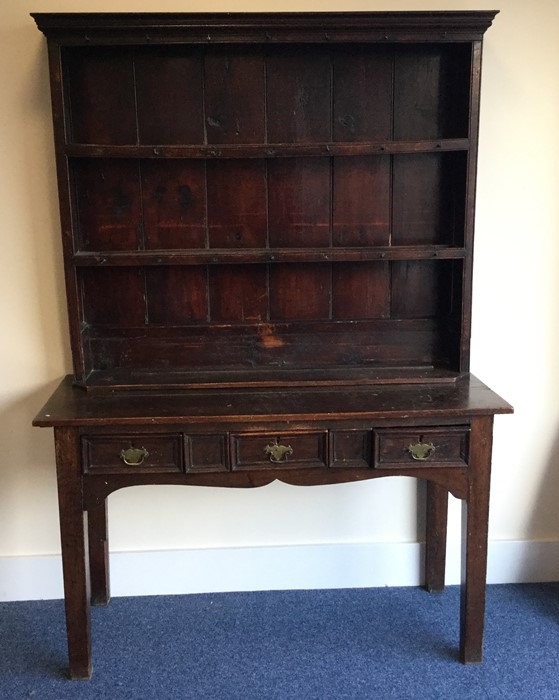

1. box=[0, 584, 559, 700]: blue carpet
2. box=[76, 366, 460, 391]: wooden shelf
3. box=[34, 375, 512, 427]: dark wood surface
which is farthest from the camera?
box=[76, 366, 460, 391]: wooden shelf

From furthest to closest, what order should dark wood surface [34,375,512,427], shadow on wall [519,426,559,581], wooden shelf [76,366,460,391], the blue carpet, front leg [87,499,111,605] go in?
1. shadow on wall [519,426,559,581]
2. front leg [87,499,111,605]
3. wooden shelf [76,366,460,391]
4. the blue carpet
5. dark wood surface [34,375,512,427]

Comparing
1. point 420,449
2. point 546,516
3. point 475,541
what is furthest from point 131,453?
point 546,516

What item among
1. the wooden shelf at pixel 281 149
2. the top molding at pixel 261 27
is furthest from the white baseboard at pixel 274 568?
the top molding at pixel 261 27

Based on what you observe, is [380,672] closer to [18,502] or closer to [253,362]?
[253,362]

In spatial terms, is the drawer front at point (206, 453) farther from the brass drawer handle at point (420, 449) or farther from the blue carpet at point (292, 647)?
the blue carpet at point (292, 647)

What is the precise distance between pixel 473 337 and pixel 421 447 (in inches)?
23.5

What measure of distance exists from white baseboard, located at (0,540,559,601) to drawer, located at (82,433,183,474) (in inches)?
25.3

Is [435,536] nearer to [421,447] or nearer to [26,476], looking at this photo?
[421,447]

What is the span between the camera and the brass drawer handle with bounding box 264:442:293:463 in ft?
6.25

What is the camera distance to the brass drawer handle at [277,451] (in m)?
1.91

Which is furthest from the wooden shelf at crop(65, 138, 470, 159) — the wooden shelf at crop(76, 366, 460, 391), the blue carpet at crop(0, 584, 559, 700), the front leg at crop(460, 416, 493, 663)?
the blue carpet at crop(0, 584, 559, 700)

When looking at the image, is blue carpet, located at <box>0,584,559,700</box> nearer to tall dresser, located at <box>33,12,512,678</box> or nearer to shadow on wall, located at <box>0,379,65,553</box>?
tall dresser, located at <box>33,12,512,678</box>

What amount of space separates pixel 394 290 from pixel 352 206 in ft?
1.04

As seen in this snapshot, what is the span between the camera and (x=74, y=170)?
2125mm
